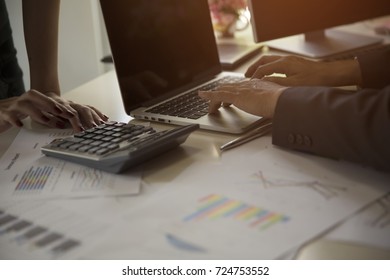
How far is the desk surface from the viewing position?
1.86 feet

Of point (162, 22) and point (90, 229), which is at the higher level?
point (162, 22)

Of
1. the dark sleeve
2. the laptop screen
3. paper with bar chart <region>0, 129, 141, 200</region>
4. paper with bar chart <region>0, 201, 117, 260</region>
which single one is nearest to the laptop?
the laptop screen

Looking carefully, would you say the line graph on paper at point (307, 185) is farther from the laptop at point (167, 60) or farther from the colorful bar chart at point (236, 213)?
the laptop at point (167, 60)

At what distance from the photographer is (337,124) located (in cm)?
76

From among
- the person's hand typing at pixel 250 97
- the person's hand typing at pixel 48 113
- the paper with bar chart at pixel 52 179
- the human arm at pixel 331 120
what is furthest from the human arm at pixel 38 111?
the human arm at pixel 331 120

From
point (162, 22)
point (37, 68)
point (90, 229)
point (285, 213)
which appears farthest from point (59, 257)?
point (37, 68)

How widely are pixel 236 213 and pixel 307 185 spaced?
126 millimetres

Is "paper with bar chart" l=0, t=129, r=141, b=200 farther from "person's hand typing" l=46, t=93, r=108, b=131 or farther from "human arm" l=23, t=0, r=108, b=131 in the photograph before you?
"human arm" l=23, t=0, r=108, b=131

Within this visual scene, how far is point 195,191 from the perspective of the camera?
71 centimetres

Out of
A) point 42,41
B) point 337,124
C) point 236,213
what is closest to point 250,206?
point 236,213

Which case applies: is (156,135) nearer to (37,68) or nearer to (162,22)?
(162,22)

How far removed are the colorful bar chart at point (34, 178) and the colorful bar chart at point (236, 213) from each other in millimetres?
257

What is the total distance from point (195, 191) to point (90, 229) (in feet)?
0.52

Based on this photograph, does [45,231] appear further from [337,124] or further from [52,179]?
[337,124]
